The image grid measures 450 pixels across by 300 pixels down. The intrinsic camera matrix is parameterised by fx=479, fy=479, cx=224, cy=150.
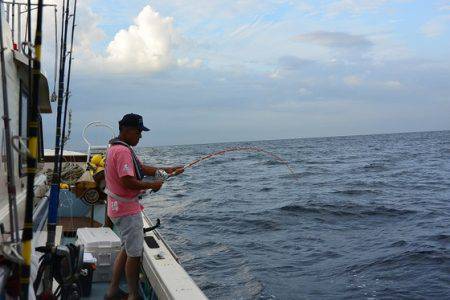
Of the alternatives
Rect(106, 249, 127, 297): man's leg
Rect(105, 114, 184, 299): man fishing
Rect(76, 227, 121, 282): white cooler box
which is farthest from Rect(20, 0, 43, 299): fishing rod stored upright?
Rect(76, 227, 121, 282): white cooler box

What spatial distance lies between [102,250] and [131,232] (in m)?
1.09

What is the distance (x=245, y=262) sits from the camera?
26.0 feet

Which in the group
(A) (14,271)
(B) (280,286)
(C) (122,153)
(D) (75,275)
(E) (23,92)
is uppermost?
(E) (23,92)

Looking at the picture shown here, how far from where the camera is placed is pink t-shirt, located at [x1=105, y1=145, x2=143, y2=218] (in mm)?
3564

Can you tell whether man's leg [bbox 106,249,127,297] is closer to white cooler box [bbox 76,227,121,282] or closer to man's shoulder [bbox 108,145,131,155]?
white cooler box [bbox 76,227,121,282]

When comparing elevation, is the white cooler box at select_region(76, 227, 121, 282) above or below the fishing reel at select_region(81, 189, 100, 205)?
below

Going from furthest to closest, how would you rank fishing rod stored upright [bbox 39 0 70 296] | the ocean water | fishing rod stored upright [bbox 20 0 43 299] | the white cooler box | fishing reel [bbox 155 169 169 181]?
the ocean water
the white cooler box
fishing reel [bbox 155 169 169 181]
fishing rod stored upright [bbox 39 0 70 296]
fishing rod stored upright [bbox 20 0 43 299]

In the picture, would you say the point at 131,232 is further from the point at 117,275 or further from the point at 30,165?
the point at 30,165

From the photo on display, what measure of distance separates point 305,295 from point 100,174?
3.12 m

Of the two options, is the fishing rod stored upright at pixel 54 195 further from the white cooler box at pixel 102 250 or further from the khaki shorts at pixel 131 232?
the white cooler box at pixel 102 250

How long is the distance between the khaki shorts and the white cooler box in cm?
98

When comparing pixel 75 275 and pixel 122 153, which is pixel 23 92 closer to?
pixel 122 153

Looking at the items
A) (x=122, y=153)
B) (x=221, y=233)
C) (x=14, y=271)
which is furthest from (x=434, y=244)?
(x=14, y=271)

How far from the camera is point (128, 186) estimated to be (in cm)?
359
